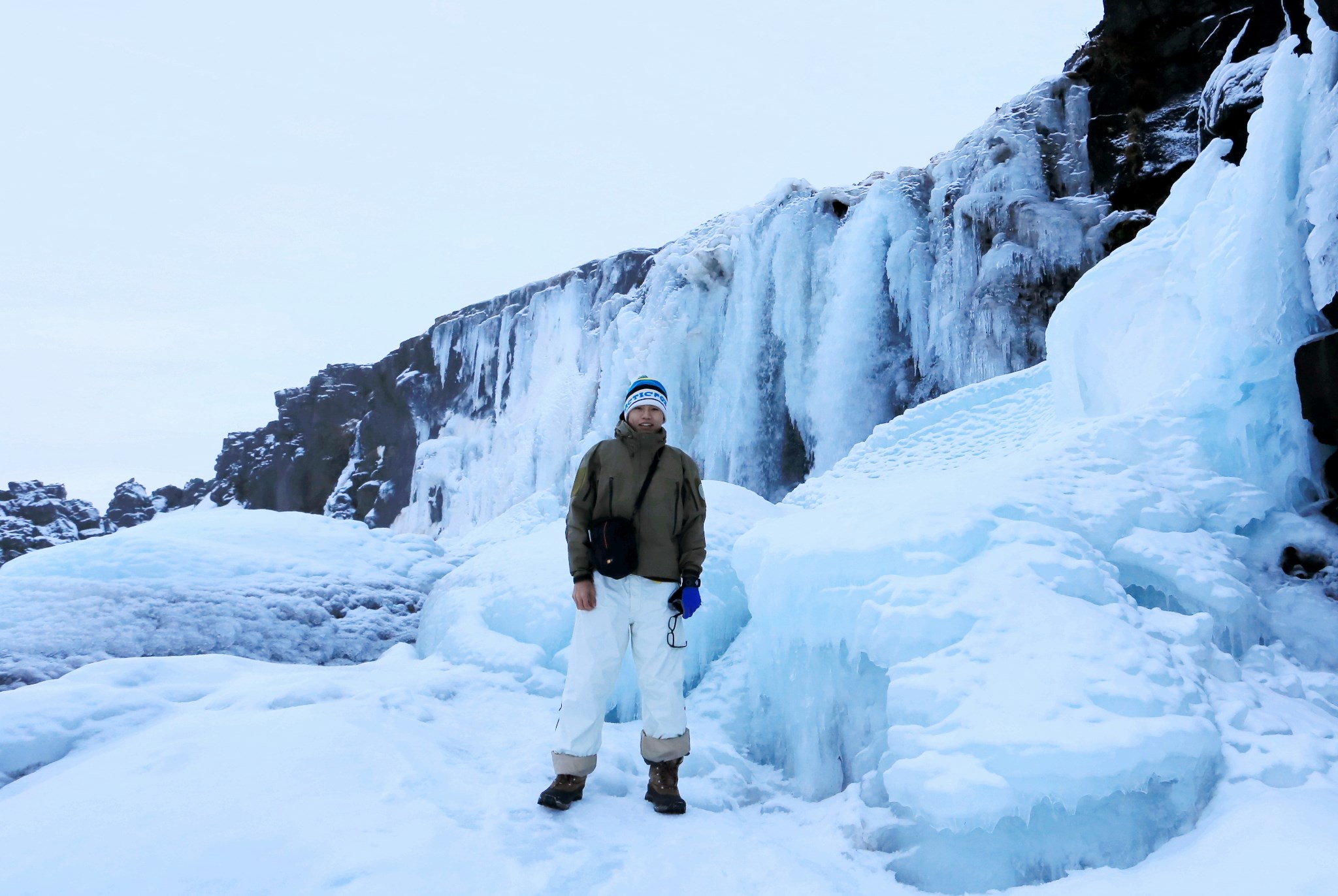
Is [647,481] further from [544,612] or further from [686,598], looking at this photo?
[544,612]

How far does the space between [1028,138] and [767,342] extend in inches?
198

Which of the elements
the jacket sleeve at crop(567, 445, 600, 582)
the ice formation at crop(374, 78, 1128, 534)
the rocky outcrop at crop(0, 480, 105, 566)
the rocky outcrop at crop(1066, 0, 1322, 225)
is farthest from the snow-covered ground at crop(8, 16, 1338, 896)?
the rocky outcrop at crop(0, 480, 105, 566)

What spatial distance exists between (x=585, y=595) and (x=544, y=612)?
2662mm

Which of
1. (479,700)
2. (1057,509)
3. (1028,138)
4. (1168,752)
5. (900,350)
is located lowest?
(479,700)

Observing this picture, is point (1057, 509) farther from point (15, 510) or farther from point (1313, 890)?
point (15, 510)

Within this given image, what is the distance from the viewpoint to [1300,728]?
300 cm

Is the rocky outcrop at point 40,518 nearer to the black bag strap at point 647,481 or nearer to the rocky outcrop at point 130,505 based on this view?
the rocky outcrop at point 130,505

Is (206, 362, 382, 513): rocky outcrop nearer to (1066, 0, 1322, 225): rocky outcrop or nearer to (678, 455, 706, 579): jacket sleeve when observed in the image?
(1066, 0, 1322, 225): rocky outcrop

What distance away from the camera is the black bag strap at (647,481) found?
10.4 feet

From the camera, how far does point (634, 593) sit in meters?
3.16

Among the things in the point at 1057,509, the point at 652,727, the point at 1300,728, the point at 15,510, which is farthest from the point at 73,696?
the point at 15,510

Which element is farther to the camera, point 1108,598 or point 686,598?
point 1108,598

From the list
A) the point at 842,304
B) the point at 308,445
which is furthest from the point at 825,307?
the point at 308,445

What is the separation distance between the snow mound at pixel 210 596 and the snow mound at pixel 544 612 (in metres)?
0.77
